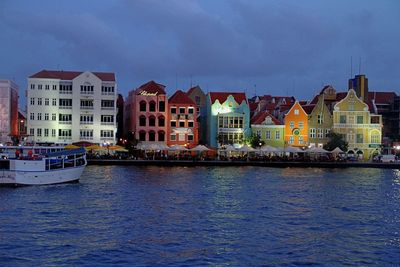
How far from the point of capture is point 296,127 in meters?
97.8

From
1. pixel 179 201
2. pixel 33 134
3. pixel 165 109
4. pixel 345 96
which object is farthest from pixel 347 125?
pixel 179 201

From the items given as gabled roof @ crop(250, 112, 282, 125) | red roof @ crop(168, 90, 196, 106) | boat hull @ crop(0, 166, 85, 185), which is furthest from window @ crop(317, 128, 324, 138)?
boat hull @ crop(0, 166, 85, 185)

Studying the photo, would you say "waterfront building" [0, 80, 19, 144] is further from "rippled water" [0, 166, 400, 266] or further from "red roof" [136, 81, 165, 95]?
"rippled water" [0, 166, 400, 266]

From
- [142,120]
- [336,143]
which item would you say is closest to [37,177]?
[142,120]

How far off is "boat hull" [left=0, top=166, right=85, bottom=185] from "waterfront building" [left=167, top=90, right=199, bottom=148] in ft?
142

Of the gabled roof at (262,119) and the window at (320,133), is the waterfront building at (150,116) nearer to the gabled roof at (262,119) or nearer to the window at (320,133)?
the gabled roof at (262,119)

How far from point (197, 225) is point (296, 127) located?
68709 mm

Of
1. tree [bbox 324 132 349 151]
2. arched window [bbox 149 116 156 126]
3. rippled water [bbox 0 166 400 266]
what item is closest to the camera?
rippled water [bbox 0 166 400 266]

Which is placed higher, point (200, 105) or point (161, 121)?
point (200, 105)

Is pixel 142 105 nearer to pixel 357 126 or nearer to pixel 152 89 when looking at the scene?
pixel 152 89

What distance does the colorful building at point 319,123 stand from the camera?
98.7m

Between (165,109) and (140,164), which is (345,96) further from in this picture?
(140,164)

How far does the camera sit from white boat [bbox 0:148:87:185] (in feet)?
160

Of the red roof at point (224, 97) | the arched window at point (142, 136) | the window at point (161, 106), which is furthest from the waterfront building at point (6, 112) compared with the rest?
the red roof at point (224, 97)
